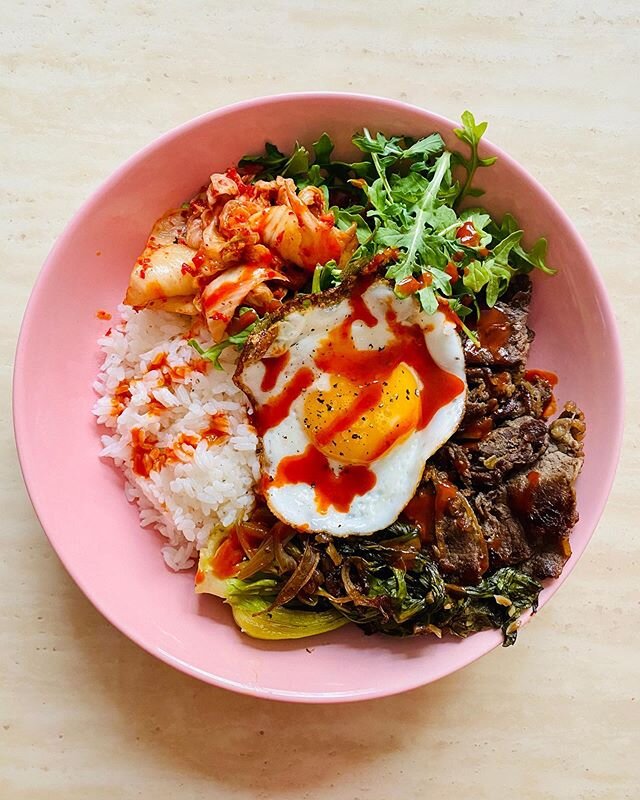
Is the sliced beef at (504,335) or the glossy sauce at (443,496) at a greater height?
the sliced beef at (504,335)

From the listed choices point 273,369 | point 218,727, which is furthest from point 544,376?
point 218,727

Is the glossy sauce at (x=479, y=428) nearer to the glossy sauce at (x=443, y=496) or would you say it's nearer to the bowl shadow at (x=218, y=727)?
the glossy sauce at (x=443, y=496)

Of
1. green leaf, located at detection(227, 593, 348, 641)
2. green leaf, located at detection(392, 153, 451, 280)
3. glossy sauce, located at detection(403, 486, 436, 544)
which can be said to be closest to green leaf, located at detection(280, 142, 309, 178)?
green leaf, located at detection(392, 153, 451, 280)

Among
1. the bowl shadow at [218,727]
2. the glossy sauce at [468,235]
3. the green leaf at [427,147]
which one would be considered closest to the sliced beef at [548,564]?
the bowl shadow at [218,727]

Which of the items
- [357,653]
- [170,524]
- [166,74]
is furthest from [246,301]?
[357,653]

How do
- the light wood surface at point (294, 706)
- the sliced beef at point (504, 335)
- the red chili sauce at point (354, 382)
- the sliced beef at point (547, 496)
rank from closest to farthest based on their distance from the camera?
the sliced beef at point (547, 496) → the red chili sauce at point (354, 382) → the sliced beef at point (504, 335) → the light wood surface at point (294, 706)

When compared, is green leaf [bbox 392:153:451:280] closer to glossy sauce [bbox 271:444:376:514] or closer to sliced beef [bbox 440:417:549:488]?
sliced beef [bbox 440:417:549:488]

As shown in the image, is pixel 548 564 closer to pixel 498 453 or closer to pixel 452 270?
pixel 498 453
